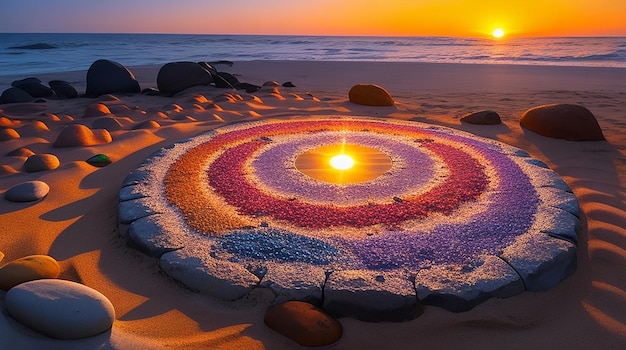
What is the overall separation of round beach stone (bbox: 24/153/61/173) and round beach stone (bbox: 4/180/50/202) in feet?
1.60

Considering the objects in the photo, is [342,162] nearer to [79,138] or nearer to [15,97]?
[79,138]

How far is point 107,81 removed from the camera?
319 inches

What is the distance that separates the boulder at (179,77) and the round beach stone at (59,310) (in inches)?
270

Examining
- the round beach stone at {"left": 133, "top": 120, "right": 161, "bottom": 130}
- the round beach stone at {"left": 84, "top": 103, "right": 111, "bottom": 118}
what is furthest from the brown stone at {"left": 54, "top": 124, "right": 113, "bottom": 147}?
the round beach stone at {"left": 84, "top": 103, "right": 111, "bottom": 118}

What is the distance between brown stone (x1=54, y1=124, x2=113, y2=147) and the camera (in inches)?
167

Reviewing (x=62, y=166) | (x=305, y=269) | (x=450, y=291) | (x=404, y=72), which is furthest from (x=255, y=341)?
(x=404, y=72)

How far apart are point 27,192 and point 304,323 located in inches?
95.6

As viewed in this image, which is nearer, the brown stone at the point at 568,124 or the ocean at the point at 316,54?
the brown stone at the point at 568,124

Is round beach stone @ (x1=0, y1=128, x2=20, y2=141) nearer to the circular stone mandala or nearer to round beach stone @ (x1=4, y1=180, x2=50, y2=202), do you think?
round beach stone @ (x1=4, y1=180, x2=50, y2=202)

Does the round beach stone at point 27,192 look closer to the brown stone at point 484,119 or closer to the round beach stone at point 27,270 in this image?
the round beach stone at point 27,270

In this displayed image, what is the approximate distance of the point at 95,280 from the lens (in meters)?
2.14

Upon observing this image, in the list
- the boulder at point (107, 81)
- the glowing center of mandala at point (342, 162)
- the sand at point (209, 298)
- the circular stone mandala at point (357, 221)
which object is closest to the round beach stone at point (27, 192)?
the sand at point (209, 298)

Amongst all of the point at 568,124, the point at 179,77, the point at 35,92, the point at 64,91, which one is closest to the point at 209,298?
the point at 568,124

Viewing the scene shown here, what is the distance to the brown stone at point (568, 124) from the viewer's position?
453cm
